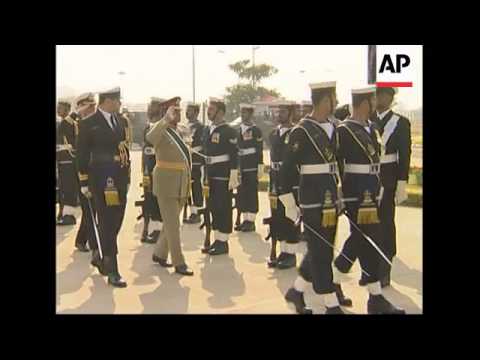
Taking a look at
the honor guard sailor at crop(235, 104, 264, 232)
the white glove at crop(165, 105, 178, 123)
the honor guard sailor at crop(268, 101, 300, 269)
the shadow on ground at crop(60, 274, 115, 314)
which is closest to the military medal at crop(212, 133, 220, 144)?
the honor guard sailor at crop(268, 101, 300, 269)

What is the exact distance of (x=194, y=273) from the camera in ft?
25.0

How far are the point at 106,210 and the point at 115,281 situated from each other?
82 centimetres

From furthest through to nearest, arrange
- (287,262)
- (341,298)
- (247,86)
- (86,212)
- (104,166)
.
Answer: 1. (247,86)
2. (86,212)
3. (287,262)
4. (104,166)
5. (341,298)

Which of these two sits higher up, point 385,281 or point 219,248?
point 219,248

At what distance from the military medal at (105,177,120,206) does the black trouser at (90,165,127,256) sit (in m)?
0.04

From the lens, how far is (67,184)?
1081 cm

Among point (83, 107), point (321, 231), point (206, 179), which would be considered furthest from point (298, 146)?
point (83, 107)

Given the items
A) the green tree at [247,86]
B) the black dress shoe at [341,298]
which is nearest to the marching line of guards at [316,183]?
the black dress shoe at [341,298]

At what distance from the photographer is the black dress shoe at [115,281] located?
698cm

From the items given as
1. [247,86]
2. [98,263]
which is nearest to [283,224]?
[98,263]

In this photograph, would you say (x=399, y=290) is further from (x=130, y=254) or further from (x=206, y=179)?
(x=130, y=254)

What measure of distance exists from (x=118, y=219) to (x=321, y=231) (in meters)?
2.51

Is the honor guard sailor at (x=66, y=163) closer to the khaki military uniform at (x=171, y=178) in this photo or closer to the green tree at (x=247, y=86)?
the khaki military uniform at (x=171, y=178)

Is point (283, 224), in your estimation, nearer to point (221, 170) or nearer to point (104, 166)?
point (221, 170)
